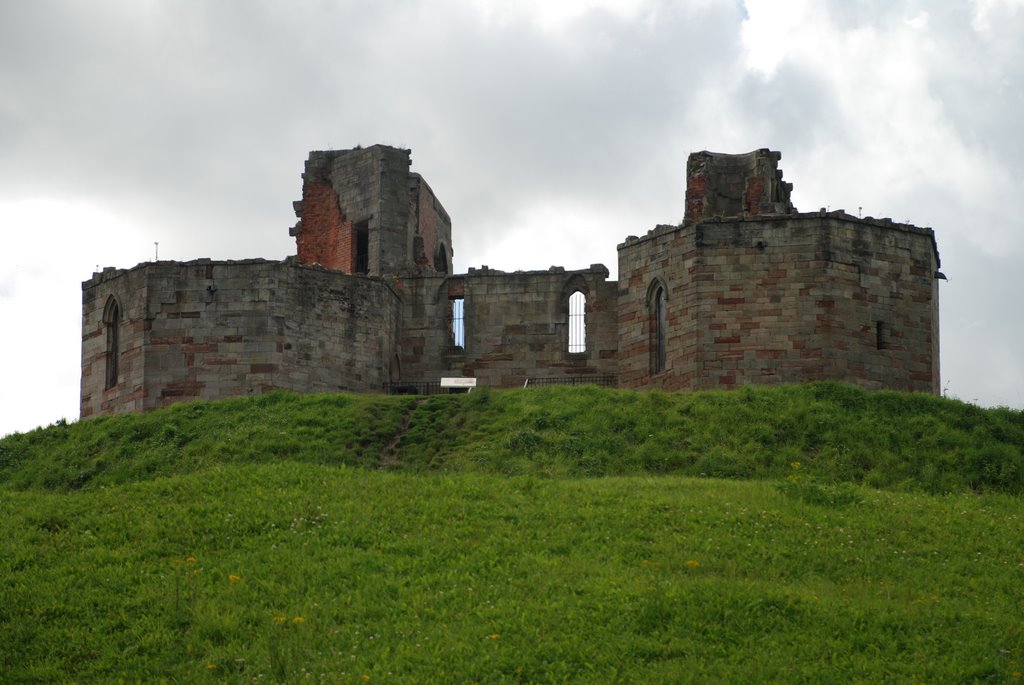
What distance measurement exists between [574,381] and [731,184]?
20.8ft

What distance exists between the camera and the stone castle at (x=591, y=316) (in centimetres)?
3969

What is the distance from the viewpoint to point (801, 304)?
3956 cm

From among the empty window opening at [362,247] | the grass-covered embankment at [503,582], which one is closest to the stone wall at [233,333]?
the empty window opening at [362,247]

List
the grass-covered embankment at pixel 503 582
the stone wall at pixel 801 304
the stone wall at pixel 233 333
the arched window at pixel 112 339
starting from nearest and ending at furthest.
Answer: the grass-covered embankment at pixel 503 582 → the stone wall at pixel 801 304 → the stone wall at pixel 233 333 → the arched window at pixel 112 339

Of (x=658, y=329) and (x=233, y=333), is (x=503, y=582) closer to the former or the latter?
(x=658, y=329)

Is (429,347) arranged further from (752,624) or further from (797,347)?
(752,624)

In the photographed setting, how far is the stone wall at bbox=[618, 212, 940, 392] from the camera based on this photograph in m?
39.4

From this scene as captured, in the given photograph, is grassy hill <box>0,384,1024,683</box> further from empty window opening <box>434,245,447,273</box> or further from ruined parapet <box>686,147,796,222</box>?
empty window opening <box>434,245,447,273</box>

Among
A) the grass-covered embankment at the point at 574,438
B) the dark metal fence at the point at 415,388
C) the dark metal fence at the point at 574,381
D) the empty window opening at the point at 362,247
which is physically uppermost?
the empty window opening at the point at 362,247

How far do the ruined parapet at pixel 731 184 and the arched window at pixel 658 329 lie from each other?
2.11 metres

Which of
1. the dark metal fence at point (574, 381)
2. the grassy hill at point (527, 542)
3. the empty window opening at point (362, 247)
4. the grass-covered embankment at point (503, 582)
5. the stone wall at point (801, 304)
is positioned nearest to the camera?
the grass-covered embankment at point (503, 582)

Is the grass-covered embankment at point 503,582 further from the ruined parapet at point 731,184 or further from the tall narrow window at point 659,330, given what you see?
the ruined parapet at point 731,184

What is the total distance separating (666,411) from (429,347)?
10276mm

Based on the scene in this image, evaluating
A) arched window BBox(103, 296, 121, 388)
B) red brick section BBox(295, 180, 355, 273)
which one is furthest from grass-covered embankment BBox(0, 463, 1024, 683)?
red brick section BBox(295, 180, 355, 273)
